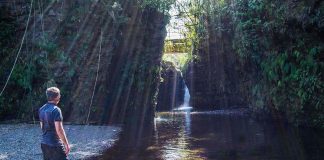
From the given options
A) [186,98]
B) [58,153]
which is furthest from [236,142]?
[186,98]

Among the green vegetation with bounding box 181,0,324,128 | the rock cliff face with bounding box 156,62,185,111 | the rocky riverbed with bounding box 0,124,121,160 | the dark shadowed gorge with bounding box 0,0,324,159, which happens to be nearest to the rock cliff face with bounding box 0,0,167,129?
the dark shadowed gorge with bounding box 0,0,324,159

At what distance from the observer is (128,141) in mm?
16484

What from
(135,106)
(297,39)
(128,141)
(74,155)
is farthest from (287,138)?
(135,106)

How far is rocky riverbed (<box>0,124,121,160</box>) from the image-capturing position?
44.0ft

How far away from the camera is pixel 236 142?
52.1 ft

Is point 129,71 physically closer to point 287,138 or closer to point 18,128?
point 18,128

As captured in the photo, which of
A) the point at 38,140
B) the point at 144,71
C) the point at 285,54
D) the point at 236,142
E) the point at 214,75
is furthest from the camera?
the point at 214,75

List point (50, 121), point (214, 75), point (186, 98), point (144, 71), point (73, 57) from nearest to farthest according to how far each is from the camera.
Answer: point (50, 121), point (73, 57), point (144, 71), point (214, 75), point (186, 98)

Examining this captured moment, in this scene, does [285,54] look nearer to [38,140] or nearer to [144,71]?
[144,71]

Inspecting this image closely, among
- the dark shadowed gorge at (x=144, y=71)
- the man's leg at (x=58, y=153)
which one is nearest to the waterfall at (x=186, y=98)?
the dark shadowed gorge at (x=144, y=71)

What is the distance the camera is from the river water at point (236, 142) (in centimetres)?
1323

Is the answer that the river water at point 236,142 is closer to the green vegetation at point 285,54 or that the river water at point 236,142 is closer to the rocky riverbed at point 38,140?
the green vegetation at point 285,54

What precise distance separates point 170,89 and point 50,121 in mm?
29596

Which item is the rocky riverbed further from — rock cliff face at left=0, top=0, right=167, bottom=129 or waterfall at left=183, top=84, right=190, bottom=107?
waterfall at left=183, top=84, right=190, bottom=107
